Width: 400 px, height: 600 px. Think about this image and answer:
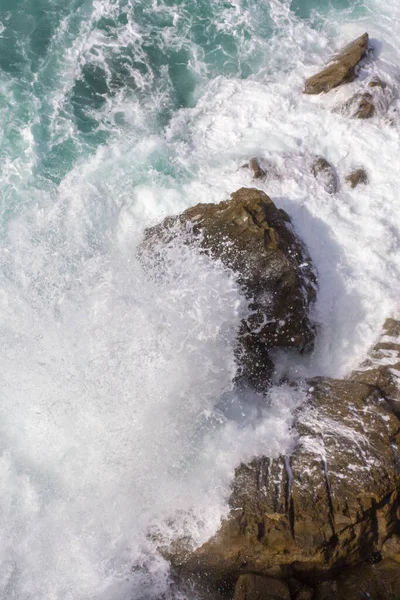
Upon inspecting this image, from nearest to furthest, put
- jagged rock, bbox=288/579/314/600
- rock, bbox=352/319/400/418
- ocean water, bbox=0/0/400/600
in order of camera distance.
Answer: jagged rock, bbox=288/579/314/600 < ocean water, bbox=0/0/400/600 < rock, bbox=352/319/400/418

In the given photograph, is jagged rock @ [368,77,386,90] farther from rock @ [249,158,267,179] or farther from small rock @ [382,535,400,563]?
small rock @ [382,535,400,563]

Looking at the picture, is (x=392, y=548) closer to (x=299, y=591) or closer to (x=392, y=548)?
(x=392, y=548)

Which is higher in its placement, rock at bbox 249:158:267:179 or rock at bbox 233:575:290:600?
rock at bbox 249:158:267:179

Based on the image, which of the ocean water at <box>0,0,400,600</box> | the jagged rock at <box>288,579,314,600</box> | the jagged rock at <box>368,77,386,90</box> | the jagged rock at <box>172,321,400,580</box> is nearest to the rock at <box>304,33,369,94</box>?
the ocean water at <box>0,0,400,600</box>

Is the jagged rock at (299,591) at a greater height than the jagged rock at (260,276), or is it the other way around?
the jagged rock at (260,276)

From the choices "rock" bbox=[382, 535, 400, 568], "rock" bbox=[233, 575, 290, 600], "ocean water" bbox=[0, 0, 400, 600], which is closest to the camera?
"rock" bbox=[233, 575, 290, 600]

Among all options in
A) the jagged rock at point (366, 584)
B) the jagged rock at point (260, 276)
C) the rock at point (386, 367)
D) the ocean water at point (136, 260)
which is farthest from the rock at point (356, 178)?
the jagged rock at point (366, 584)

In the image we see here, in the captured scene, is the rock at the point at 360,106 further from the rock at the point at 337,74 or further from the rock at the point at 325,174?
the rock at the point at 325,174
